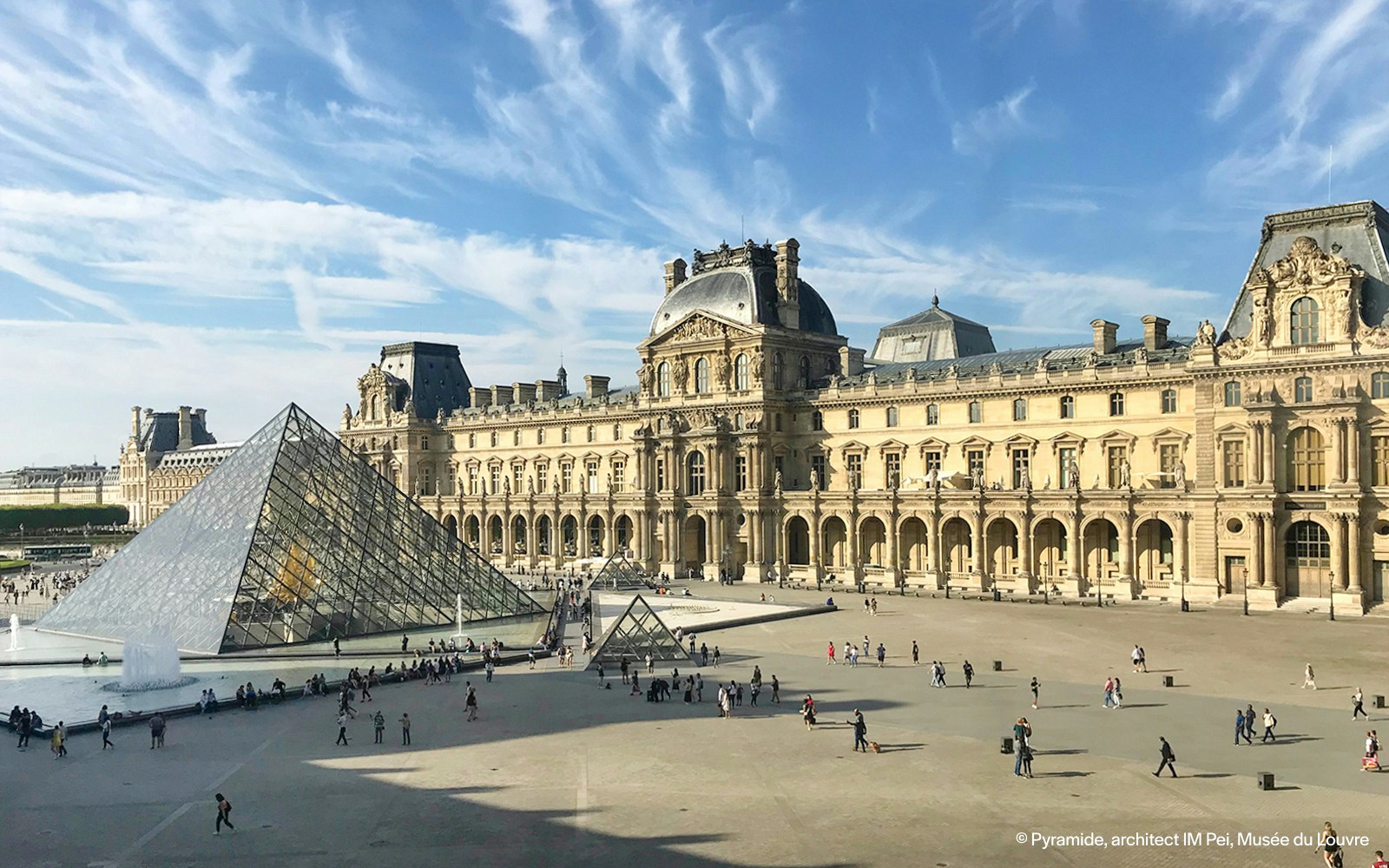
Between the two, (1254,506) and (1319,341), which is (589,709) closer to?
(1254,506)

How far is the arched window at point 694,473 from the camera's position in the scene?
65812 millimetres

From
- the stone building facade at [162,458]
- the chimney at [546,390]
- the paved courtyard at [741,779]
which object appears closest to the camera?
the paved courtyard at [741,779]

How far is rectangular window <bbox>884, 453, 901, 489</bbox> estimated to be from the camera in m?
59.6

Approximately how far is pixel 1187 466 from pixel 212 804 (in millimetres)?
41365

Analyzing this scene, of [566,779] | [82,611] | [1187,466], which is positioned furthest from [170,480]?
[566,779]

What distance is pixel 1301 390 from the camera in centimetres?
4503

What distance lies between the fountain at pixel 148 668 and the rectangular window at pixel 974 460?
36644 millimetres

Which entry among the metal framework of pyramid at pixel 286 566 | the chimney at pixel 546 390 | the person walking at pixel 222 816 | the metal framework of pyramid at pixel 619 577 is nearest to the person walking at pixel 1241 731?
the person walking at pixel 222 816

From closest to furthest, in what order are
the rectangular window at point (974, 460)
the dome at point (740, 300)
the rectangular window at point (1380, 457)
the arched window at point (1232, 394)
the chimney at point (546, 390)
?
1. the rectangular window at point (1380, 457)
2. the arched window at point (1232, 394)
3. the rectangular window at point (974, 460)
4. the dome at point (740, 300)
5. the chimney at point (546, 390)

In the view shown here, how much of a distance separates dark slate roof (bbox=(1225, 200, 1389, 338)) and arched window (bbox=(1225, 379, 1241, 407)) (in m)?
2.09

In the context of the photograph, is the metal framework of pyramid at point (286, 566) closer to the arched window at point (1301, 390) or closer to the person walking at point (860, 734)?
the person walking at point (860, 734)

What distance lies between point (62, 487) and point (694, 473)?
142 m

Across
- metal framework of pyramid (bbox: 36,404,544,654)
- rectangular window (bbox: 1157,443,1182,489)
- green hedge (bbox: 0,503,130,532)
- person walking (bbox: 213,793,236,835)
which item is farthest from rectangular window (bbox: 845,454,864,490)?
green hedge (bbox: 0,503,130,532)

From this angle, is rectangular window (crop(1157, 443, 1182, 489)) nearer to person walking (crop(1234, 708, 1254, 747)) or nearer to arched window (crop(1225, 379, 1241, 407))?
arched window (crop(1225, 379, 1241, 407))
